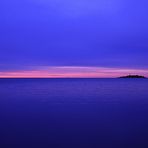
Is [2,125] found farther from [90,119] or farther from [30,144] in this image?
[90,119]

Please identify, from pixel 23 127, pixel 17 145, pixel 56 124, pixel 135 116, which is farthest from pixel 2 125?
pixel 135 116

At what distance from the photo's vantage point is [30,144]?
15.3 m

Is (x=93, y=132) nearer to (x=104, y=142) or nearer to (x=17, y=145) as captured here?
(x=104, y=142)

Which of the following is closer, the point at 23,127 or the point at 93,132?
the point at 93,132

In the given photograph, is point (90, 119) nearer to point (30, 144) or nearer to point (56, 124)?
point (56, 124)

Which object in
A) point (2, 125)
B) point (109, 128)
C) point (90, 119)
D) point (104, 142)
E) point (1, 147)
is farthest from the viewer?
point (90, 119)

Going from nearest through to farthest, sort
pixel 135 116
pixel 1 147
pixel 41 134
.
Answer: pixel 1 147, pixel 41 134, pixel 135 116

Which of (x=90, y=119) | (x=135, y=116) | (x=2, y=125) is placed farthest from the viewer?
(x=135, y=116)

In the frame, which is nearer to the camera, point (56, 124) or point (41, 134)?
point (41, 134)

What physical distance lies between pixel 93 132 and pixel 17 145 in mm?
5356

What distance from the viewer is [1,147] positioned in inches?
565

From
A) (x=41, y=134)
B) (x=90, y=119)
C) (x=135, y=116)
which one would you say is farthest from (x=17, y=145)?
(x=135, y=116)

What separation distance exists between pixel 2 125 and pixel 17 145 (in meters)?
5.85

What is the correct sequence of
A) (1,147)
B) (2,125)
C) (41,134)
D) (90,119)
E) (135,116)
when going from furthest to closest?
(135,116) < (90,119) < (2,125) < (41,134) < (1,147)
